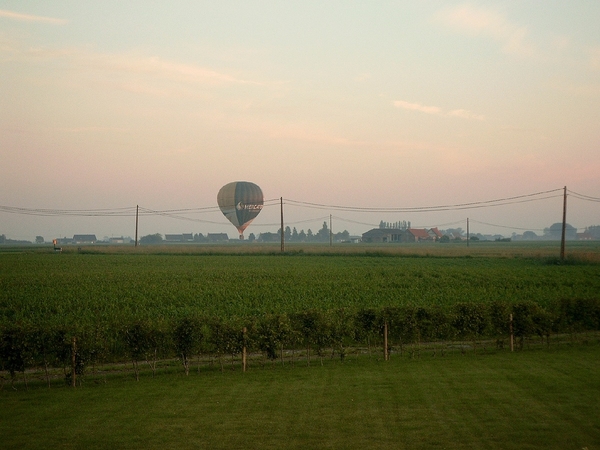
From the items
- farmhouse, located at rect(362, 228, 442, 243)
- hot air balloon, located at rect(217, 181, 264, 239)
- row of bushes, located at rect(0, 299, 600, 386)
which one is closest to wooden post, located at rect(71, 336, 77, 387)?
row of bushes, located at rect(0, 299, 600, 386)

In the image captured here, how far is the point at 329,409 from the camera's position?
1191cm

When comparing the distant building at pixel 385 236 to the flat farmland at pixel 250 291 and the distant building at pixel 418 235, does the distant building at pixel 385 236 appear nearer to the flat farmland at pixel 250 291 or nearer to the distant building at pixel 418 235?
the distant building at pixel 418 235

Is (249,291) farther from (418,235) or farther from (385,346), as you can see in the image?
(418,235)

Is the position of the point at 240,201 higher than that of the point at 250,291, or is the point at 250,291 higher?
the point at 240,201

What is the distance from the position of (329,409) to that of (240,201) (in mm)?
95317

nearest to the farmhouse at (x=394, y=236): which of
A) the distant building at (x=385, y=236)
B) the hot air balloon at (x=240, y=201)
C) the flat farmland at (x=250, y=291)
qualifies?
the distant building at (x=385, y=236)

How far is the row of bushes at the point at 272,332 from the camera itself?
15.2m

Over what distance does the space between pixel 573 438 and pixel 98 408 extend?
31.5ft

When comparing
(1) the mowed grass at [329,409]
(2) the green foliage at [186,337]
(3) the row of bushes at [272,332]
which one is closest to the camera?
(1) the mowed grass at [329,409]

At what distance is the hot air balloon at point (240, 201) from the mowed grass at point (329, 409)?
90.7 meters

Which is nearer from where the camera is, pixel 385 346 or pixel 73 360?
pixel 73 360

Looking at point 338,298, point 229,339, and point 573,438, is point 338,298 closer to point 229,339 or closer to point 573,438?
point 229,339

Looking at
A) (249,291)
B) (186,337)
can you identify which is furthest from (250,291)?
(186,337)

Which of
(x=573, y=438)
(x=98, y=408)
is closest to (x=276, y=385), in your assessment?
(x=98, y=408)
